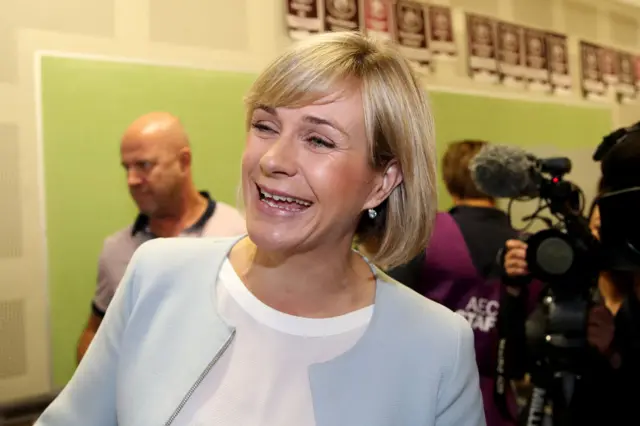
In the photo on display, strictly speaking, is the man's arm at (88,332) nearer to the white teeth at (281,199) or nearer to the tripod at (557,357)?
the white teeth at (281,199)

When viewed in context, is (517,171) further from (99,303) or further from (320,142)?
(99,303)

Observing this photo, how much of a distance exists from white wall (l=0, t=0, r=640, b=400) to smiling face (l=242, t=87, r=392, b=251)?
1.02 m

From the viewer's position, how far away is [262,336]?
894mm

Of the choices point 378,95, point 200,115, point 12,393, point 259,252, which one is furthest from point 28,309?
point 378,95

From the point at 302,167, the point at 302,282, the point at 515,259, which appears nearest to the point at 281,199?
the point at 302,167

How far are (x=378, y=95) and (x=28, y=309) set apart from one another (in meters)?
1.25

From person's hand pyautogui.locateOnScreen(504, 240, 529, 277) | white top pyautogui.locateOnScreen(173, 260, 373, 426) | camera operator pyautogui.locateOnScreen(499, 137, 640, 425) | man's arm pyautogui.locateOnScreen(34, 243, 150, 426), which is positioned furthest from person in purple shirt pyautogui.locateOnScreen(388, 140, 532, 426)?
man's arm pyautogui.locateOnScreen(34, 243, 150, 426)

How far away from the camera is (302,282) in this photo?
3.11 feet

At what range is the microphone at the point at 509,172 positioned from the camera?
1347 millimetres

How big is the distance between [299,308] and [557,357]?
667 mm

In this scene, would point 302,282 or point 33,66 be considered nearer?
point 302,282

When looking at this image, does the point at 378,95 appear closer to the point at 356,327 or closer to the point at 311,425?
the point at 356,327

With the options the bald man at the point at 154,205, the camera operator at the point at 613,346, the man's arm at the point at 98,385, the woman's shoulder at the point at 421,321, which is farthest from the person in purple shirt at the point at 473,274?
the man's arm at the point at 98,385

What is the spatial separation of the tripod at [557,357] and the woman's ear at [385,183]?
0.56 metres
